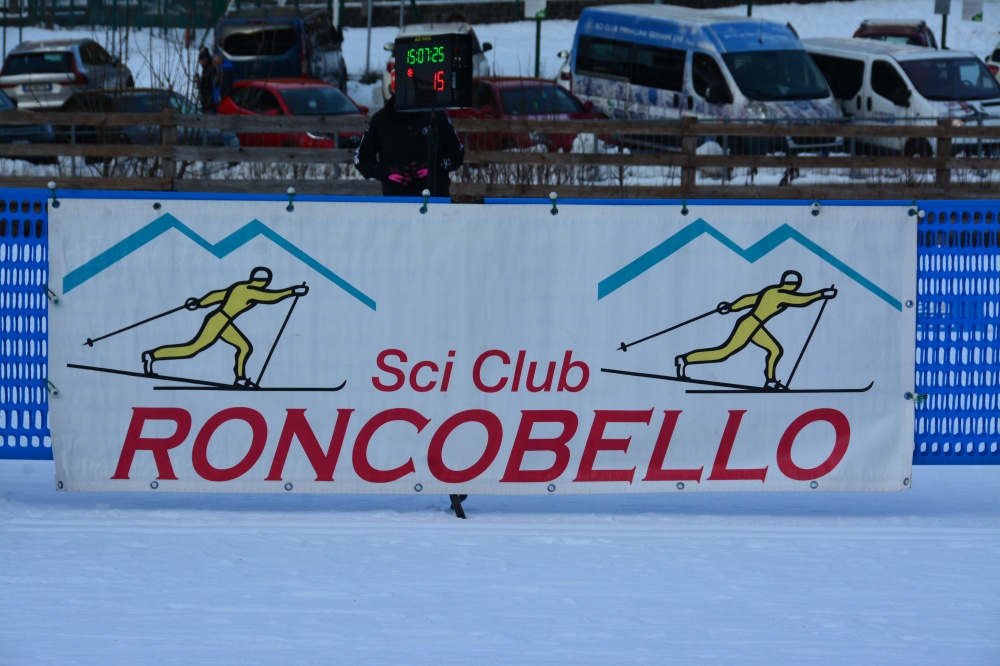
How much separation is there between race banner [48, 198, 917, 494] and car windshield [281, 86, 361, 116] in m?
14.8

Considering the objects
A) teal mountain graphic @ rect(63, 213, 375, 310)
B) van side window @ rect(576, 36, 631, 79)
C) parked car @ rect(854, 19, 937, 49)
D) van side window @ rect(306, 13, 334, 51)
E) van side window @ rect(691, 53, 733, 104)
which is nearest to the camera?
teal mountain graphic @ rect(63, 213, 375, 310)

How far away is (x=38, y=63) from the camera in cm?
2717

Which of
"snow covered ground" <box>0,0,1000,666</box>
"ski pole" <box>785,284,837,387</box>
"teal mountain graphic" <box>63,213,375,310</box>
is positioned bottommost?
"snow covered ground" <box>0,0,1000,666</box>

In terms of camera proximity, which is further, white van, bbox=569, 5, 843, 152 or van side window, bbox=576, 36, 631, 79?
van side window, bbox=576, 36, 631, 79

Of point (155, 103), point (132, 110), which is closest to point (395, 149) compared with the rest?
point (155, 103)

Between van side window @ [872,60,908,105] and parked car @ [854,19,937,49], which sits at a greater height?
parked car @ [854,19,937,49]

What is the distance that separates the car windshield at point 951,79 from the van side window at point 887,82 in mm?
195

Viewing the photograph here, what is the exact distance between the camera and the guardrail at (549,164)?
620 inches

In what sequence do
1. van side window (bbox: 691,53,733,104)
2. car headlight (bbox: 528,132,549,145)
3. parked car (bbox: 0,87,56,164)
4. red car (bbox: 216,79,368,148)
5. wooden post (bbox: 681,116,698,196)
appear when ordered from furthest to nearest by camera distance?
van side window (bbox: 691,53,733,104), red car (bbox: 216,79,368,148), parked car (bbox: 0,87,56,164), car headlight (bbox: 528,132,549,145), wooden post (bbox: 681,116,698,196)

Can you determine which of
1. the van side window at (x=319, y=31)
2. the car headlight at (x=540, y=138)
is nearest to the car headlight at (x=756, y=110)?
the car headlight at (x=540, y=138)

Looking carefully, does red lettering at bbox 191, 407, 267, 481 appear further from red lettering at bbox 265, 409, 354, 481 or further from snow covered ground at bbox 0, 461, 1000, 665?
snow covered ground at bbox 0, 461, 1000, 665

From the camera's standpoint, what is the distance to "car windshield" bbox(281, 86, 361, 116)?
20250mm

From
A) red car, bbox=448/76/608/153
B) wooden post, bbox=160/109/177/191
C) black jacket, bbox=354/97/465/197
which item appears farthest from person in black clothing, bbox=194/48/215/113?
black jacket, bbox=354/97/465/197

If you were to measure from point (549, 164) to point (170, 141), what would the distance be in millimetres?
4437
